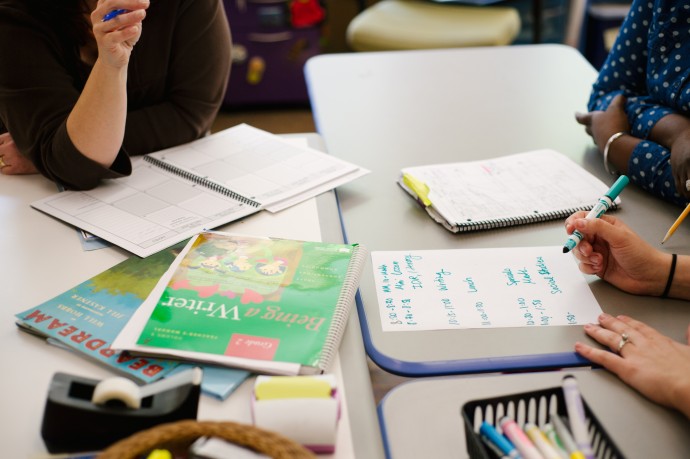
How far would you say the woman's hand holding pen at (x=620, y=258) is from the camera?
3.16ft

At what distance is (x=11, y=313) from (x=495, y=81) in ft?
4.02

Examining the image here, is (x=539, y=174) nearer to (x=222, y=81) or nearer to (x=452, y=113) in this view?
(x=452, y=113)

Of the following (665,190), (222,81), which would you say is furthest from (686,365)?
(222,81)

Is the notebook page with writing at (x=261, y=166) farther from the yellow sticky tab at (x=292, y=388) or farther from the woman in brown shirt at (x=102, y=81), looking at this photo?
the yellow sticky tab at (x=292, y=388)

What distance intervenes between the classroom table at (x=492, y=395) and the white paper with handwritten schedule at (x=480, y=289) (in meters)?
0.10

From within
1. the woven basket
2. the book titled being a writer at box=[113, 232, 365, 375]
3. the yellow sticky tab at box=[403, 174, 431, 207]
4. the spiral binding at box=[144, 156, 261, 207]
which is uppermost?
the woven basket

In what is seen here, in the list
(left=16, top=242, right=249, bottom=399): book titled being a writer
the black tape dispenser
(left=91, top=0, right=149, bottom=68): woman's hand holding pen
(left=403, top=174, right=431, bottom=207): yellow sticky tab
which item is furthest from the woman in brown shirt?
the black tape dispenser

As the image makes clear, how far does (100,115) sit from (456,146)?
68 cm

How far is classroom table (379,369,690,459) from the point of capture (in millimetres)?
726

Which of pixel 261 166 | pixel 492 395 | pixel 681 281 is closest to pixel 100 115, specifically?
pixel 261 166

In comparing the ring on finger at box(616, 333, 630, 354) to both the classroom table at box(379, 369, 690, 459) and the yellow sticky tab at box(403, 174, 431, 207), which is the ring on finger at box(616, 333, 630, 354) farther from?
the yellow sticky tab at box(403, 174, 431, 207)

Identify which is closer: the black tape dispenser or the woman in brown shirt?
the black tape dispenser

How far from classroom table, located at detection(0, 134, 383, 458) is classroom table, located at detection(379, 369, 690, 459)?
34 millimetres

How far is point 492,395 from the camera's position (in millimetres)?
686
